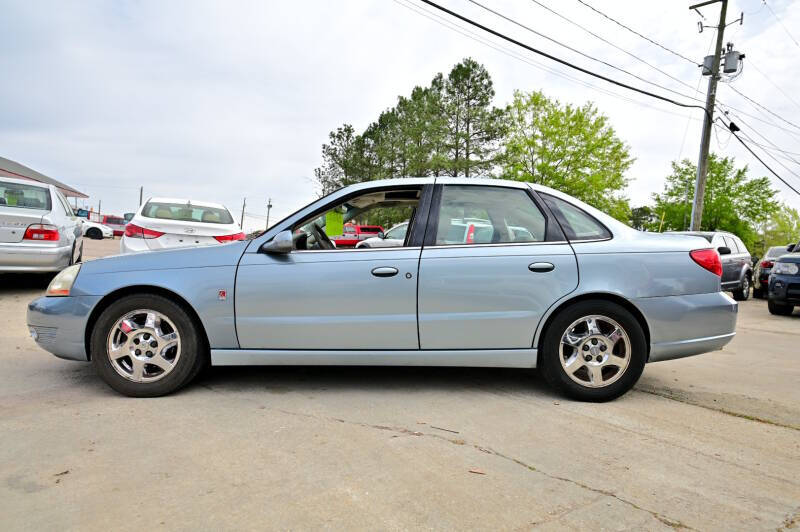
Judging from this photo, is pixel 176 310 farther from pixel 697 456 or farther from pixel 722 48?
pixel 722 48

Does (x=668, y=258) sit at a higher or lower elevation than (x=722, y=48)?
lower

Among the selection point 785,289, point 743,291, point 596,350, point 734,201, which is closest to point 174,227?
point 596,350

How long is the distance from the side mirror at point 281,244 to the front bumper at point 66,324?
1.21 meters

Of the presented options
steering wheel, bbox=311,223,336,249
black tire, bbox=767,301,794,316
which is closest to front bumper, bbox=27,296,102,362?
steering wheel, bbox=311,223,336,249

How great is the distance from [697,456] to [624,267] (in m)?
1.33

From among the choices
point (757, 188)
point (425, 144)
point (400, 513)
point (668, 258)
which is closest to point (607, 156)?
point (425, 144)

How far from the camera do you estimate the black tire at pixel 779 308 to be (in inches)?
397

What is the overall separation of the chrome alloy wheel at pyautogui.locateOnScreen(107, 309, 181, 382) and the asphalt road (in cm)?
21

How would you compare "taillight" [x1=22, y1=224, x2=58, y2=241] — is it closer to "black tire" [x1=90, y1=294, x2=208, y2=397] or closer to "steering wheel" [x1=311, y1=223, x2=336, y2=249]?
"black tire" [x1=90, y1=294, x2=208, y2=397]

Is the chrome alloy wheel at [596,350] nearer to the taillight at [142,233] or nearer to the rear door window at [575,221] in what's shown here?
the rear door window at [575,221]

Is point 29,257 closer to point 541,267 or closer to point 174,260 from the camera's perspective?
point 174,260

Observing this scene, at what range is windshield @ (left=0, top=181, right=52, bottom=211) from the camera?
7.71 metres

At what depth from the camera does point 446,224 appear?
3779mm

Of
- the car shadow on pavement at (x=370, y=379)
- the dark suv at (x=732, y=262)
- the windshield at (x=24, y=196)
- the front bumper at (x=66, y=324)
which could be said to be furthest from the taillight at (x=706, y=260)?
the dark suv at (x=732, y=262)
